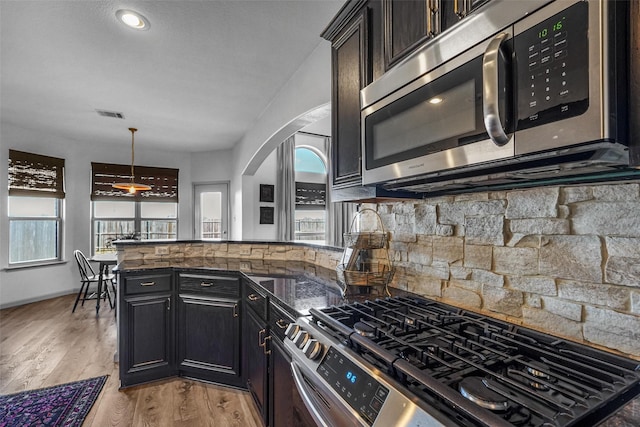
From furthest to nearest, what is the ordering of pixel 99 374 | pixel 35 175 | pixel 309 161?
pixel 309 161 < pixel 35 175 < pixel 99 374

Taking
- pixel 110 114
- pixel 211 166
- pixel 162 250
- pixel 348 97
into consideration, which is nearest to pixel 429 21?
pixel 348 97

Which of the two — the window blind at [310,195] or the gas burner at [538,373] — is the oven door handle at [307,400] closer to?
the gas burner at [538,373]

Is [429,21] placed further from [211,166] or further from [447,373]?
[211,166]

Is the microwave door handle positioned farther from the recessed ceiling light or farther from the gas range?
the recessed ceiling light

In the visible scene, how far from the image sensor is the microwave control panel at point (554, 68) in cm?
66

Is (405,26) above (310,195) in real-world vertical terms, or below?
above

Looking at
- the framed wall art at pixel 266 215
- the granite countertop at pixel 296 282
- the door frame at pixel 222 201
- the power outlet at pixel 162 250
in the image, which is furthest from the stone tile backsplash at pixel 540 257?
the door frame at pixel 222 201

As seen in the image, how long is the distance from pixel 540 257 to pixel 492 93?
63cm

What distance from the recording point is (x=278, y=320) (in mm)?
1625

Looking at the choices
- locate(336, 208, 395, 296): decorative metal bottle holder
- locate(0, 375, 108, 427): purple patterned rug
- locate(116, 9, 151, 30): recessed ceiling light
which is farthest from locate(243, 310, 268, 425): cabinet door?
locate(116, 9, 151, 30): recessed ceiling light

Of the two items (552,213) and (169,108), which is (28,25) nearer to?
(169,108)

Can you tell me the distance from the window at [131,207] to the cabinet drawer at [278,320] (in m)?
5.27

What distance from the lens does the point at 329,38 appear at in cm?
185

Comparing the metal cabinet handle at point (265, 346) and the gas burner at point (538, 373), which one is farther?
the metal cabinet handle at point (265, 346)
